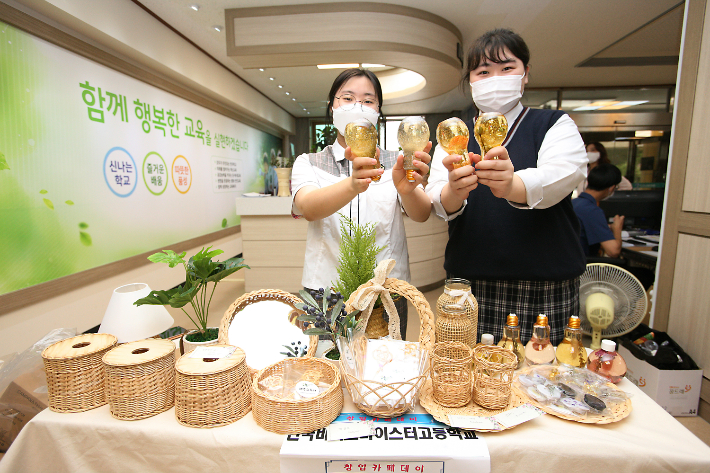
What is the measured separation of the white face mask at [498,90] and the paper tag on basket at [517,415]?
0.84 meters

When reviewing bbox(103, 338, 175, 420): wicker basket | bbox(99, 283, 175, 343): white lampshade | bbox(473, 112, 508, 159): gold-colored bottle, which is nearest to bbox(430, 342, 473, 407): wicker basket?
bbox(473, 112, 508, 159): gold-colored bottle

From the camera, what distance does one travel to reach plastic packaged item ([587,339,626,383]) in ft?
3.02

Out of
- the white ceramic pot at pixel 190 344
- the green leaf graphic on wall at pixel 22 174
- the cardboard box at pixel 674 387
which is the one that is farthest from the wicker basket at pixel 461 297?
the green leaf graphic on wall at pixel 22 174

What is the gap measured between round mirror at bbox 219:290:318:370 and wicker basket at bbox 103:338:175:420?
0.16 metres

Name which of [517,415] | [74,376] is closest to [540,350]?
[517,415]

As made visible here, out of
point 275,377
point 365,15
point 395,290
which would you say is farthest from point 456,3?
point 275,377

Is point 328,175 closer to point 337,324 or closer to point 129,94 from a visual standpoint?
point 337,324

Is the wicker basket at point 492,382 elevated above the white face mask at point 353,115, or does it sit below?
below

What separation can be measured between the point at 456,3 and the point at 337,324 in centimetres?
391

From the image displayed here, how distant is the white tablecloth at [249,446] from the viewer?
70 centimetres

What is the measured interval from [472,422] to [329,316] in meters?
0.39

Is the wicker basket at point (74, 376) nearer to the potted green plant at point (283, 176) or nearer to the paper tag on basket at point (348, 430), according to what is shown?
the paper tag on basket at point (348, 430)

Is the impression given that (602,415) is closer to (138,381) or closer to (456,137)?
(456,137)

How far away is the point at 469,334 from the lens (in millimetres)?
918
